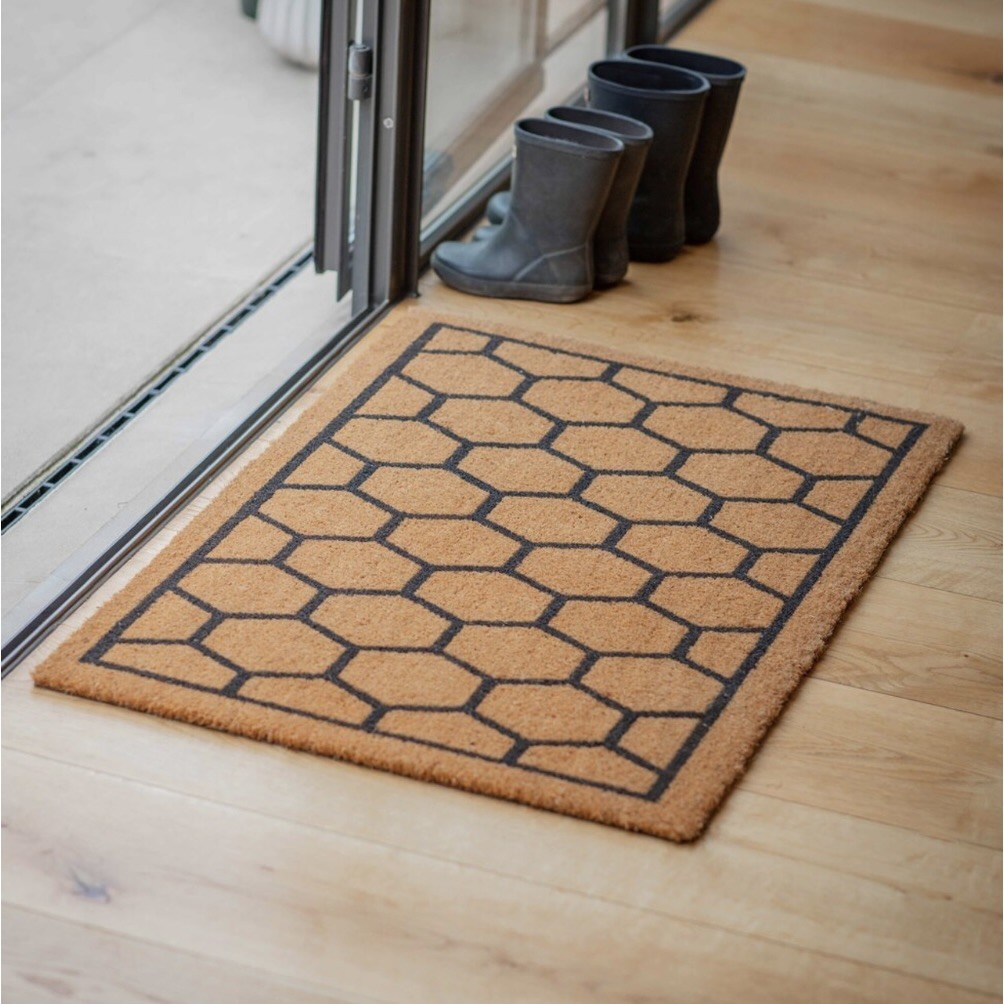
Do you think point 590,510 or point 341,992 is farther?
point 590,510

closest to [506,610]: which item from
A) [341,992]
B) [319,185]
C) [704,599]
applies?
[704,599]

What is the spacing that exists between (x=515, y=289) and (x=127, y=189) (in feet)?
2.27

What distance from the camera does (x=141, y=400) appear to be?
6.97ft

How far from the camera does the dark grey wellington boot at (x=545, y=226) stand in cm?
225

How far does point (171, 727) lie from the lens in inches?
60.4

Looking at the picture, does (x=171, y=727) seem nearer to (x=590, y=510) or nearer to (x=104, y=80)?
(x=590, y=510)

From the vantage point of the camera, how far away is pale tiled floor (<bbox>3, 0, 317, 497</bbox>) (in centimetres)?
218

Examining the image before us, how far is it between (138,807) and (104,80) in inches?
70.3

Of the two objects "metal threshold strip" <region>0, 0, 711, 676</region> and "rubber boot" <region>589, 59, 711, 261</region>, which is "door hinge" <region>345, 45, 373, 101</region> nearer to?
"metal threshold strip" <region>0, 0, 711, 676</region>

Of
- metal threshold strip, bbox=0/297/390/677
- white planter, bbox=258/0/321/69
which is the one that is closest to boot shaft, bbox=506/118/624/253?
metal threshold strip, bbox=0/297/390/677

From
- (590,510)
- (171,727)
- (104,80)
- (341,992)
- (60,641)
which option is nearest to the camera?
(341,992)

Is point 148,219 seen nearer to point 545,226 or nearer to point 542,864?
point 545,226

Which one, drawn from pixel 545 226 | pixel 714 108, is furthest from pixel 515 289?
pixel 714 108

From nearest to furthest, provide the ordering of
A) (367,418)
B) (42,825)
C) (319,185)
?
(42,825)
(367,418)
(319,185)
